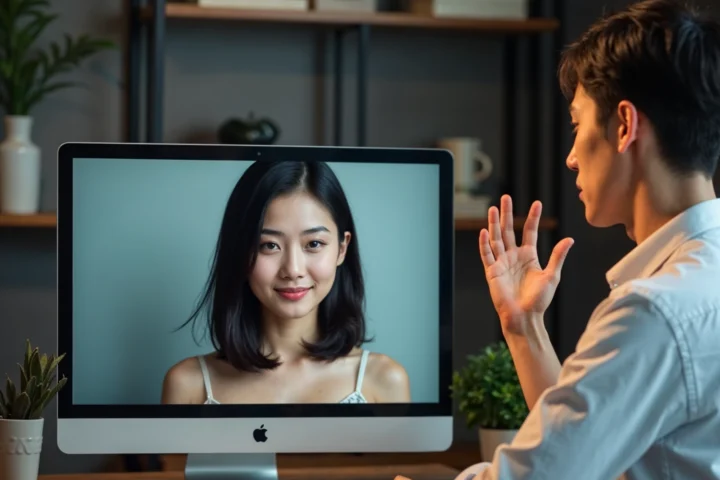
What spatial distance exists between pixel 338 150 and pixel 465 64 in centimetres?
131

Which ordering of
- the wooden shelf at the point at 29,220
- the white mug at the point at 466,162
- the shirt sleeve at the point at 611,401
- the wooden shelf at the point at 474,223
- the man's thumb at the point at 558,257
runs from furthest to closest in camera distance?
the white mug at the point at 466,162
the wooden shelf at the point at 474,223
the wooden shelf at the point at 29,220
the man's thumb at the point at 558,257
the shirt sleeve at the point at 611,401

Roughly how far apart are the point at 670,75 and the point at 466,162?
1.62 meters

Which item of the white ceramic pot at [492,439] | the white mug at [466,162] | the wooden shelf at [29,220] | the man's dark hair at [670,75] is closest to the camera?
the man's dark hair at [670,75]

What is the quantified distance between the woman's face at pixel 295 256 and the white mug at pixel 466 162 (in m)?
1.10


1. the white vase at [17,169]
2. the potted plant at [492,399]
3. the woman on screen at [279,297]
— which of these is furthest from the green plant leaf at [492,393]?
the white vase at [17,169]

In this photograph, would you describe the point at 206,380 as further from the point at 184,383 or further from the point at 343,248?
the point at 343,248

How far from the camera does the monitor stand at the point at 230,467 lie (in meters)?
1.75

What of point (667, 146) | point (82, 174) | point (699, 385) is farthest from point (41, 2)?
point (699, 385)

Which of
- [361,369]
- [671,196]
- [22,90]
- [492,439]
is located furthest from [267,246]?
[22,90]

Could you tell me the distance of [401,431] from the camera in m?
1.80

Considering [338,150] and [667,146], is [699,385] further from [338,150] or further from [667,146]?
[338,150]

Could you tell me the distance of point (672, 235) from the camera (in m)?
1.26

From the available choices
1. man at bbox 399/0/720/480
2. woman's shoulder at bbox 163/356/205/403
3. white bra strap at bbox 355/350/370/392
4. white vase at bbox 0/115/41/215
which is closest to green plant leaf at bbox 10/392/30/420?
woman's shoulder at bbox 163/356/205/403

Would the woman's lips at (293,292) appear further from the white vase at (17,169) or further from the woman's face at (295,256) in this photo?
the white vase at (17,169)
